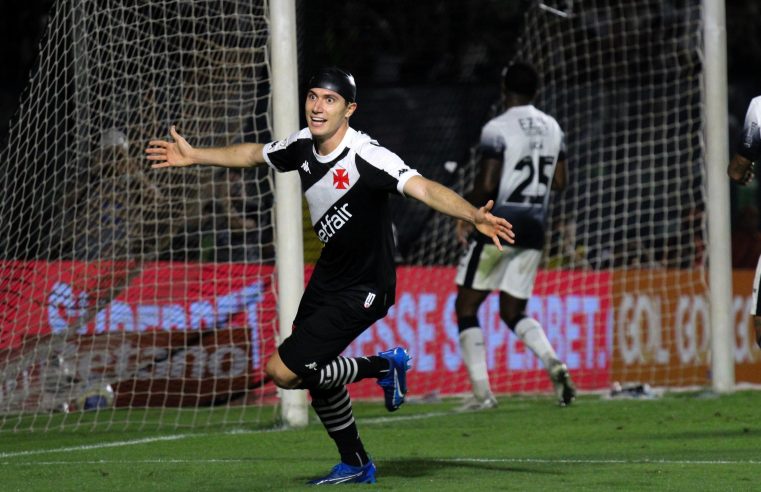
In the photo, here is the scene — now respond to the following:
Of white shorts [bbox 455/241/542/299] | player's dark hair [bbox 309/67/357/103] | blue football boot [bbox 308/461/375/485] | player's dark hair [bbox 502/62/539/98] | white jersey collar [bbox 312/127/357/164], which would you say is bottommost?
blue football boot [bbox 308/461/375/485]

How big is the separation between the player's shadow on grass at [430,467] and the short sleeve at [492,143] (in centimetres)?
351

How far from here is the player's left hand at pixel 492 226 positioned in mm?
5668

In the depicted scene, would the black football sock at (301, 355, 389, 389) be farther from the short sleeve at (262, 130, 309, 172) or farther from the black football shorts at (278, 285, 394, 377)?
the short sleeve at (262, 130, 309, 172)

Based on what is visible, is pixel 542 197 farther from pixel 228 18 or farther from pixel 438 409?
pixel 228 18

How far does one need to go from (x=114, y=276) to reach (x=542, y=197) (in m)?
3.13

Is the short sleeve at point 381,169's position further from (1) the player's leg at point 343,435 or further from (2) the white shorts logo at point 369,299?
(1) the player's leg at point 343,435

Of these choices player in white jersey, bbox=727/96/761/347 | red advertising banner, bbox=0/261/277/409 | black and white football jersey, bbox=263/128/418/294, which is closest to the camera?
black and white football jersey, bbox=263/128/418/294

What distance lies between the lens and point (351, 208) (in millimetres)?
6633

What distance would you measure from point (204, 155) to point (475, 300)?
3.98 metres

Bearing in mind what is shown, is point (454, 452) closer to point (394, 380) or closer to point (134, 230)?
point (394, 380)

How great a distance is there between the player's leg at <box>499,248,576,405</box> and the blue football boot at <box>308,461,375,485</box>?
395cm

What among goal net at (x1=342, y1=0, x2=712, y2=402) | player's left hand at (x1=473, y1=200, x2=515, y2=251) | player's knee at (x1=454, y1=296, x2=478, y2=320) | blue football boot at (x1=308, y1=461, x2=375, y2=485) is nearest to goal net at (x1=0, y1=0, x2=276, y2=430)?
player's knee at (x1=454, y1=296, x2=478, y2=320)

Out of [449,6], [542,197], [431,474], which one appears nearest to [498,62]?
[449,6]

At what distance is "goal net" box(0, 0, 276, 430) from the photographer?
9750 mm
